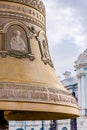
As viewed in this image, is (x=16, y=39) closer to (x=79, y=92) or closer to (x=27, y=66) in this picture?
(x=27, y=66)

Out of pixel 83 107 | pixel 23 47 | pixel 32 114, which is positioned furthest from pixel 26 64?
pixel 83 107

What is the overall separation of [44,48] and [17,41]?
40 cm

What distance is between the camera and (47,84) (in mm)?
3434

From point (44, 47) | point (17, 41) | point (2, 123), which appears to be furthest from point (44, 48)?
point (2, 123)

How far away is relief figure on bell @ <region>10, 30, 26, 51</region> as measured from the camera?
11.6ft

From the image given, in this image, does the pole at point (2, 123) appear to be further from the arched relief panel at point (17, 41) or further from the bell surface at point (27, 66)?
the arched relief panel at point (17, 41)

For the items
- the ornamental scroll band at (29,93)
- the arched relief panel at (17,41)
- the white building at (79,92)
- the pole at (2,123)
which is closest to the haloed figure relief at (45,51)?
the arched relief panel at (17,41)

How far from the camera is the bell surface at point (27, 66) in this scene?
123 inches

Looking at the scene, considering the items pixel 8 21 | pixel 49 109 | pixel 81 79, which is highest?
pixel 81 79

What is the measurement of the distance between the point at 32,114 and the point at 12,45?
895 mm

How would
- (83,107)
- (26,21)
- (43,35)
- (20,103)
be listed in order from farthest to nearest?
(83,107)
(43,35)
(26,21)
(20,103)

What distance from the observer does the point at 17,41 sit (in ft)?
11.8

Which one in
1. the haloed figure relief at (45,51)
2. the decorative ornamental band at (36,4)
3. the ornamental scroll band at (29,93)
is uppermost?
the decorative ornamental band at (36,4)

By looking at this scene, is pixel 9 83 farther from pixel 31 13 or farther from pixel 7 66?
pixel 31 13
